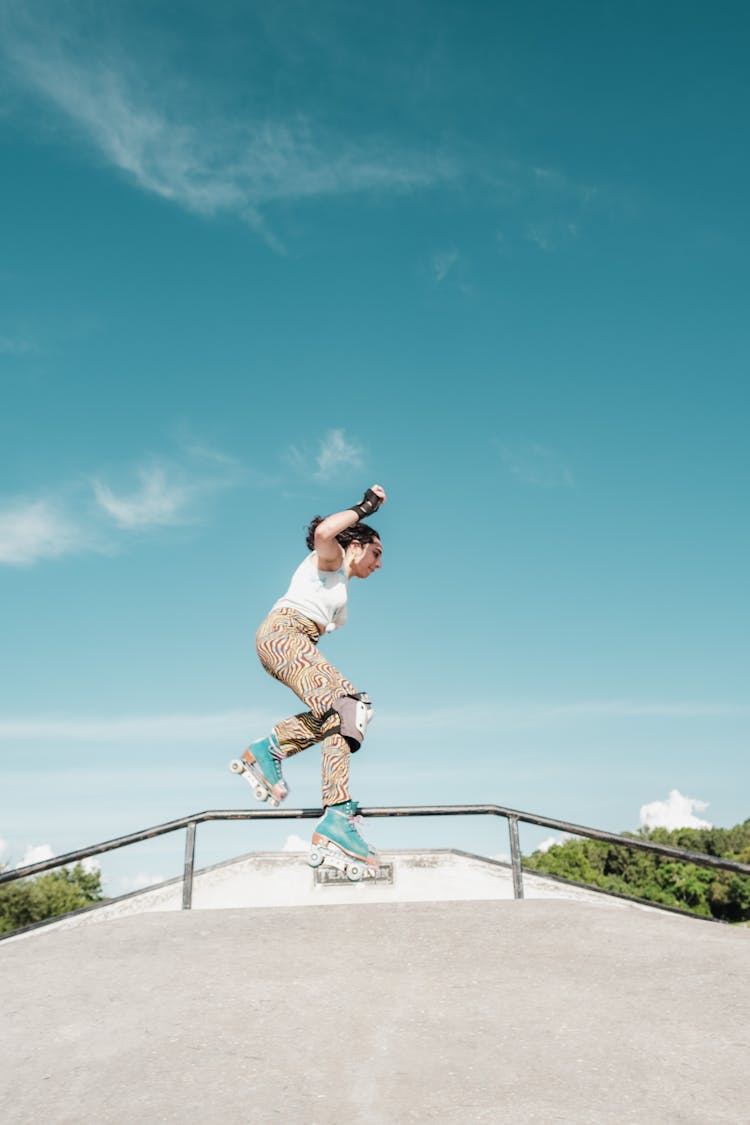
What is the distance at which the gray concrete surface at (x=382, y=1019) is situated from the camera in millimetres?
2783

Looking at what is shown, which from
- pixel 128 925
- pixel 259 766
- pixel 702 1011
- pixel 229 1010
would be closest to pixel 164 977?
pixel 229 1010

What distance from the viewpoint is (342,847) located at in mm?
5211

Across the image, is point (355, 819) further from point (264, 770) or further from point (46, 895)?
point (46, 895)

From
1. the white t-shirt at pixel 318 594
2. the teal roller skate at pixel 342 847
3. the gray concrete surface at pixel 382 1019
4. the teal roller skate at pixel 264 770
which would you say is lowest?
the gray concrete surface at pixel 382 1019

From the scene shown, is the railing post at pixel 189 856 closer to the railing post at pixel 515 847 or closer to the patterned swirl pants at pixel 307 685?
the patterned swirl pants at pixel 307 685

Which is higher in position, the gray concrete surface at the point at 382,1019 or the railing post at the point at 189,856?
the railing post at the point at 189,856

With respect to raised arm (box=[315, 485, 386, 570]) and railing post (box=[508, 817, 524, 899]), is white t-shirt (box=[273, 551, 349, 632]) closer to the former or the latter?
raised arm (box=[315, 485, 386, 570])

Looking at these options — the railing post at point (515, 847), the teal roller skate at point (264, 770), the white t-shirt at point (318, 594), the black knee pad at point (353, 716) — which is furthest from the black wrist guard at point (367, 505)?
the railing post at point (515, 847)

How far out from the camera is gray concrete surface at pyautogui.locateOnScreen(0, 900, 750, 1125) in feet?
9.13

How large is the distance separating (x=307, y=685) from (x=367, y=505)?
4.27 feet

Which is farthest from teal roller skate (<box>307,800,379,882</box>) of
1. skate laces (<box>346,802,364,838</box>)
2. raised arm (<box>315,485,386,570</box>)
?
raised arm (<box>315,485,386,570</box>)

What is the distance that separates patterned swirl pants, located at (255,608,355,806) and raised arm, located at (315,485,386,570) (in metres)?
0.48

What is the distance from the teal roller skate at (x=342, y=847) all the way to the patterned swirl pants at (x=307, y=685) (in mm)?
127

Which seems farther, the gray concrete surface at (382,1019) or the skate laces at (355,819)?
the skate laces at (355,819)
